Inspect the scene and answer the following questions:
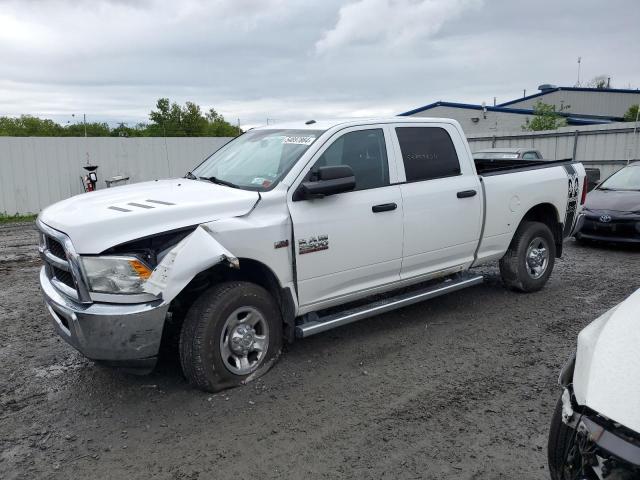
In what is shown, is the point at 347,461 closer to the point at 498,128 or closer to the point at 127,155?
the point at 127,155

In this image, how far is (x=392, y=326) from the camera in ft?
18.0

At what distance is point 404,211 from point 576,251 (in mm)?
5585

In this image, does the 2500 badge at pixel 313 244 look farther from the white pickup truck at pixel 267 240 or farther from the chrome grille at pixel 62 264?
the chrome grille at pixel 62 264

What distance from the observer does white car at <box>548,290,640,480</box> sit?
6.37 ft

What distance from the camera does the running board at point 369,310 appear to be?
4445 mm

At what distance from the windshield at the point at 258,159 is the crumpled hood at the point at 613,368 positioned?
105 inches

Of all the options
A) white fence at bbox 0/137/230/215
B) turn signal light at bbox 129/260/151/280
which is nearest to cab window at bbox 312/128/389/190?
turn signal light at bbox 129/260/151/280

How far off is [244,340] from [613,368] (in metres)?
2.63

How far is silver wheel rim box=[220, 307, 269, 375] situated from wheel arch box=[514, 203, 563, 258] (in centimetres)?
382

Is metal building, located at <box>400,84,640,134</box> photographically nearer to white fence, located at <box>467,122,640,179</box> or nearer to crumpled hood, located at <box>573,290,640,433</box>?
white fence, located at <box>467,122,640,179</box>

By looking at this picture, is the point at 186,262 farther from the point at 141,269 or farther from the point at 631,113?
the point at 631,113

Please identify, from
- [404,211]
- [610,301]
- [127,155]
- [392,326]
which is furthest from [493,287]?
[127,155]

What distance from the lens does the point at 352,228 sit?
459 cm

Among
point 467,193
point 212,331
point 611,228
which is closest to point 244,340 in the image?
point 212,331
